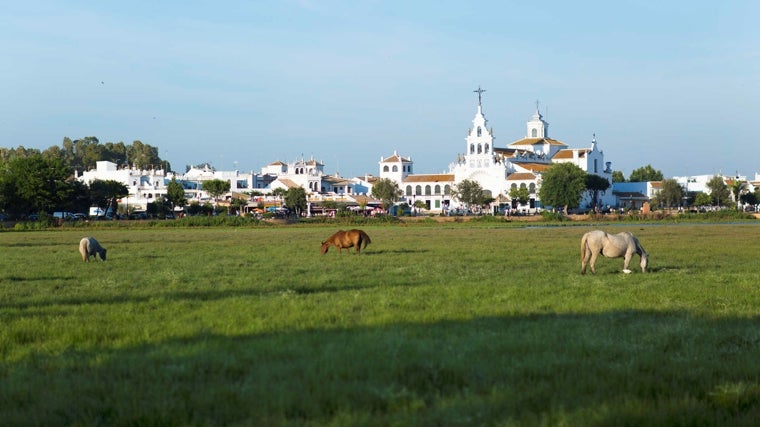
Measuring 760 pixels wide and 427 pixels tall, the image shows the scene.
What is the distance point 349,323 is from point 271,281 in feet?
28.0

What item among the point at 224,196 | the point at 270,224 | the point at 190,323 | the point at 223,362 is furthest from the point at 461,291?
the point at 224,196

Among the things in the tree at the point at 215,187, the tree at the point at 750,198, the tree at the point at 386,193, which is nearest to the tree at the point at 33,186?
the tree at the point at 215,187

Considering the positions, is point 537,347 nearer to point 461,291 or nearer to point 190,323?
point 190,323

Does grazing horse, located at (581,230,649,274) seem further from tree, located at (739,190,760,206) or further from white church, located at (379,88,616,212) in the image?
tree, located at (739,190,760,206)

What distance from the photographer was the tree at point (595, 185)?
6752 inches

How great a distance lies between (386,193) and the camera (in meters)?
171

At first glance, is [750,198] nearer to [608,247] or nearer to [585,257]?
[608,247]

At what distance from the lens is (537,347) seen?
1171cm

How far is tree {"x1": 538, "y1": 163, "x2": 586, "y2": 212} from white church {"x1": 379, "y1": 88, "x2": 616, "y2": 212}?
21.7 m

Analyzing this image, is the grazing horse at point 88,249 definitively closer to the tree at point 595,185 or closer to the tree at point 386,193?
A: the tree at point 386,193

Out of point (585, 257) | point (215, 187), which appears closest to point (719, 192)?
point (215, 187)

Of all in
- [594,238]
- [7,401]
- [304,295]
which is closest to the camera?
[7,401]

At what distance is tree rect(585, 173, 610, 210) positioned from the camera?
171500mm

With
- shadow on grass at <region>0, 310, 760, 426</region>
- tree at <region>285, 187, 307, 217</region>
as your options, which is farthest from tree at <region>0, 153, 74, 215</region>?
shadow on grass at <region>0, 310, 760, 426</region>
